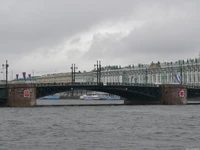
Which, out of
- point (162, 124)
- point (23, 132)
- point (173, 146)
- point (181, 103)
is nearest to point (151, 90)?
point (181, 103)

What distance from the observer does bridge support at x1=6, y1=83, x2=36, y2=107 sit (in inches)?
2970

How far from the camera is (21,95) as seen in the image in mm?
75812

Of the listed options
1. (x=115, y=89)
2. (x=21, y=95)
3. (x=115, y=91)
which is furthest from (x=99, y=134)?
(x=115, y=91)

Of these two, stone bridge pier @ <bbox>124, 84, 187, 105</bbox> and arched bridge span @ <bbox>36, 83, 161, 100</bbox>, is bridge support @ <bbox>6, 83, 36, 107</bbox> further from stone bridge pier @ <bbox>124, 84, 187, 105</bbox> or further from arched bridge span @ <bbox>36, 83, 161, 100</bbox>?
stone bridge pier @ <bbox>124, 84, 187, 105</bbox>

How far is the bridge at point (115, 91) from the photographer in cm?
7569

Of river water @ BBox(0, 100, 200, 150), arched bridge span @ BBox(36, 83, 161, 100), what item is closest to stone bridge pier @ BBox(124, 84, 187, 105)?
arched bridge span @ BBox(36, 83, 161, 100)

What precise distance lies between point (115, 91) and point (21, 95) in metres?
15.6

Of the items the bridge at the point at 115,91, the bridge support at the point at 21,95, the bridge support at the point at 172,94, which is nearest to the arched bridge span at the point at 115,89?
the bridge at the point at 115,91

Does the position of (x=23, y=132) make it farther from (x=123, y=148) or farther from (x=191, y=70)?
(x=191, y=70)

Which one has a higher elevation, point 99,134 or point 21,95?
point 21,95

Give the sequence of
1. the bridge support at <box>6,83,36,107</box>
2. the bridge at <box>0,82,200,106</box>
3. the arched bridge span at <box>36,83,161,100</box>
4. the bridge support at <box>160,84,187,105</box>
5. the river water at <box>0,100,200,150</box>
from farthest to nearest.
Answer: the bridge support at <box>160,84,187,105</box>, the arched bridge span at <box>36,83,161,100</box>, the bridge at <box>0,82,200,106</box>, the bridge support at <box>6,83,36,107</box>, the river water at <box>0,100,200,150</box>

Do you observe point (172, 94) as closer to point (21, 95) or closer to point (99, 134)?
point (21, 95)

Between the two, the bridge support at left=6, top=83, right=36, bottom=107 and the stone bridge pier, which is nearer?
the bridge support at left=6, top=83, right=36, bottom=107

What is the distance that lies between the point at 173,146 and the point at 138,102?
6154cm
